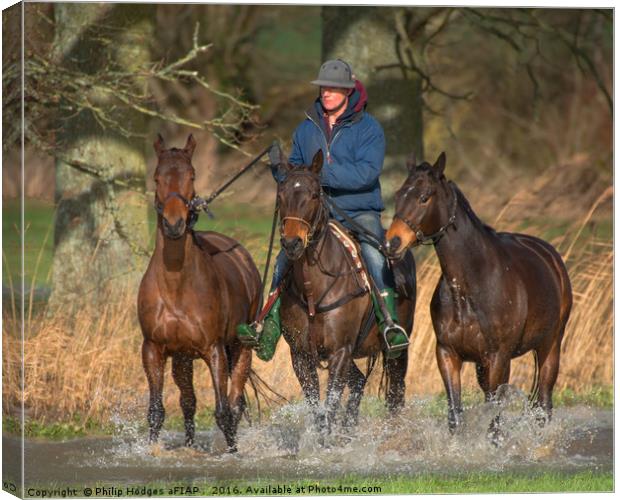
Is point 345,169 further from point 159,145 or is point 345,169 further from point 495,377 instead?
point 495,377

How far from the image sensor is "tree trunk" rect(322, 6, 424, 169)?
1417 cm

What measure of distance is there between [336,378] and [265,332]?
633 mm

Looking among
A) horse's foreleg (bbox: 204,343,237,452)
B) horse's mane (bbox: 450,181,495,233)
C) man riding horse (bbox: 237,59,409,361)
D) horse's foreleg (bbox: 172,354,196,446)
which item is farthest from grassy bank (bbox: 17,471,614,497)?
horse's mane (bbox: 450,181,495,233)

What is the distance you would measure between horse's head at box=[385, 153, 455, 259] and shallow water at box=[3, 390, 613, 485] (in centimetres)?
136

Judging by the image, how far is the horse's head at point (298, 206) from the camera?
29.5 ft

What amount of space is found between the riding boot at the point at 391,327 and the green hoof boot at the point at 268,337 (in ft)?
2.47

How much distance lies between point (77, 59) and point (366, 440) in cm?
494

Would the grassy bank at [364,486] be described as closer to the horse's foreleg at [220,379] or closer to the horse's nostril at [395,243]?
the horse's foreleg at [220,379]

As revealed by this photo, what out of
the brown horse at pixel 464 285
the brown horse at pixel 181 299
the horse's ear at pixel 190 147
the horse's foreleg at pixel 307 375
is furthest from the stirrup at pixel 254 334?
the horse's ear at pixel 190 147

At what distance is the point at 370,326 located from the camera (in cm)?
1013

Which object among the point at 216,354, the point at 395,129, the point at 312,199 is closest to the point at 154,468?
the point at 216,354

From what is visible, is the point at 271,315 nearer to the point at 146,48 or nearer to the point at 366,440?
the point at 366,440

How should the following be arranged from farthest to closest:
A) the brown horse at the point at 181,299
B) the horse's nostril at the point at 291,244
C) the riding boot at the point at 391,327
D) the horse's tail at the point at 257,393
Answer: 1. the horse's tail at the point at 257,393
2. the riding boot at the point at 391,327
3. the brown horse at the point at 181,299
4. the horse's nostril at the point at 291,244

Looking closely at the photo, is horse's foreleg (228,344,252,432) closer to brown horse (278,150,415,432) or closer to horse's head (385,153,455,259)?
brown horse (278,150,415,432)
